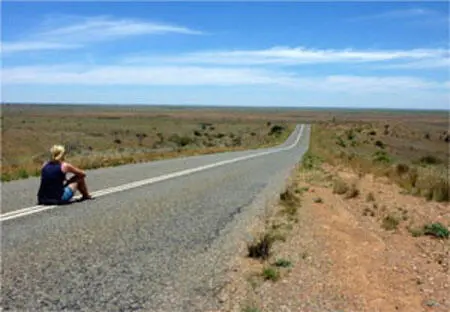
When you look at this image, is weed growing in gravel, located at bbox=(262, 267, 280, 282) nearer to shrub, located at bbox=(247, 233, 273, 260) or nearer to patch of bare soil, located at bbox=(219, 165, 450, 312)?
patch of bare soil, located at bbox=(219, 165, 450, 312)

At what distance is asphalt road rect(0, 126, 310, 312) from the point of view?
217 inches

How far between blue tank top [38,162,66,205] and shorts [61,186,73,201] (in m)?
0.07

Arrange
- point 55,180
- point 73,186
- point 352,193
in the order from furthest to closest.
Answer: point 352,193, point 73,186, point 55,180

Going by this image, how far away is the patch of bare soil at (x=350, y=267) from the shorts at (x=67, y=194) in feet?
15.0

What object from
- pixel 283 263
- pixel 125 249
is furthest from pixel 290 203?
pixel 125 249

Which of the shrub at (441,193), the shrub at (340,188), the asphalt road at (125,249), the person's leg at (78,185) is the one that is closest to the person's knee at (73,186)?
the person's leg at (78,185)

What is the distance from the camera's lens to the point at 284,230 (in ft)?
30.0

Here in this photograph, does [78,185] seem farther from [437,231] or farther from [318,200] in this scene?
[437,231]

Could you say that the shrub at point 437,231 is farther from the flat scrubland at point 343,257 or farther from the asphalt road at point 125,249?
the asphalt road at point 125,249

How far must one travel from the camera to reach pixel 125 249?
7.38 metres

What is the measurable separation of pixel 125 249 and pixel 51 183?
387 centimetres

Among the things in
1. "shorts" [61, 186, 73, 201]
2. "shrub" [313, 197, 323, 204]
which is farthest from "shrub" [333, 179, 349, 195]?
"shorts" [61, 186, 73, 201]

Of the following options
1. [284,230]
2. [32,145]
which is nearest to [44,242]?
[284,230]

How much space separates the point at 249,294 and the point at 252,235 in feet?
9.45
